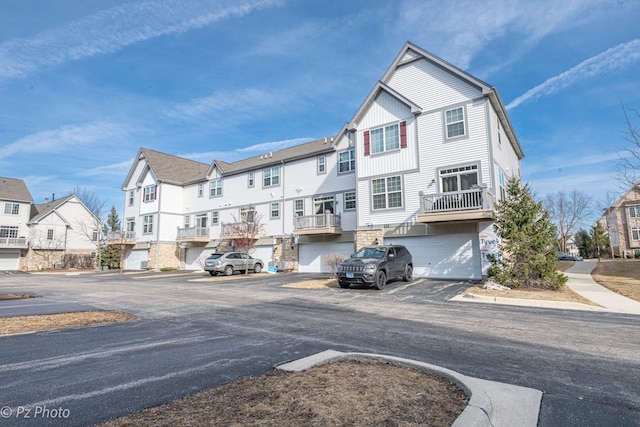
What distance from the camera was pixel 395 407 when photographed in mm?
3242

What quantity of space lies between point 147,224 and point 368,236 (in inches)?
1027

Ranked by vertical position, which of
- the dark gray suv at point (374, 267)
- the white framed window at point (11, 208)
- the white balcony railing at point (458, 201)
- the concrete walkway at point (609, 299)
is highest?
the white framed window at point (11, 208)

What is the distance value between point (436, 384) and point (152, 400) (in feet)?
10.3

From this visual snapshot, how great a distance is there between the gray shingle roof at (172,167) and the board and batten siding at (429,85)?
22.6 metres

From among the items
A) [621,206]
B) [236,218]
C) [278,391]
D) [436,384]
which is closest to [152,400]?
[278,391]

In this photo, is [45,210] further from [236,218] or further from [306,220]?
[306,220]

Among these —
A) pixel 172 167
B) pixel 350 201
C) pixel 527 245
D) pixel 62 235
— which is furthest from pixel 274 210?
pixel 62 235

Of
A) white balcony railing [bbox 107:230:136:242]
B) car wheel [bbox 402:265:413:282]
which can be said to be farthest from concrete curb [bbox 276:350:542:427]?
white balcony railing [bbox 107:230:136:242]

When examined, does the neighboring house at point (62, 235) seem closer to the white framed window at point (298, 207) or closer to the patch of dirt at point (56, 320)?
the white framed window at point (298, 207)

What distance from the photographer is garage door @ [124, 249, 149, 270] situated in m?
35.7

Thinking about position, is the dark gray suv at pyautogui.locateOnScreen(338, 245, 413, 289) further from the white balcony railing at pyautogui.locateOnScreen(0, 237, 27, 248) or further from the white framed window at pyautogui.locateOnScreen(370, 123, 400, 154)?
the white balcony railing at pyautogui.locateOnScreen(0, 237, 27, 248)

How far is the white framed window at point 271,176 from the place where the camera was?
94.3ft

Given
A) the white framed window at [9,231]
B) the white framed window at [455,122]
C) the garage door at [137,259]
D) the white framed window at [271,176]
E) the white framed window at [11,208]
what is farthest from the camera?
the white framed window at [11,208]

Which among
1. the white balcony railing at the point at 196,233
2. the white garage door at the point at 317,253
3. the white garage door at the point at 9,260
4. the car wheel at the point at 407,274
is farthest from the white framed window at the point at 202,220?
the white garage door at the point at 9,260
